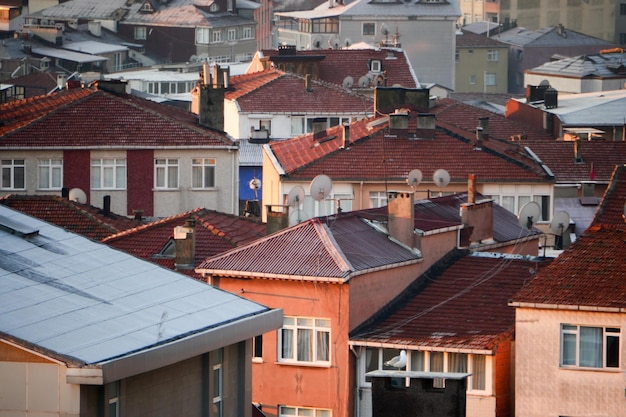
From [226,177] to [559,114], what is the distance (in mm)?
19314

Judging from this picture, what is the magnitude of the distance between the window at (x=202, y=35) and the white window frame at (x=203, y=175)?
76.2 m

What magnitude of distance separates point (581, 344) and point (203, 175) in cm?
2580

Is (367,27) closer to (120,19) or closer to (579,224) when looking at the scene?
(120,19)

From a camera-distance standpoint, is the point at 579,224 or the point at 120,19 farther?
the point at 120,19

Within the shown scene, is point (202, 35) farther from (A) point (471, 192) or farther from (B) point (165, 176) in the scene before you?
(A) point (471, 192)

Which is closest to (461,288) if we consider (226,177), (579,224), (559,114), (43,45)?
(579,224)

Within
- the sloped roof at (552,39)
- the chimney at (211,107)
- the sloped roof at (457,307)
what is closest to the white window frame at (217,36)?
the sloped roof at (552,39)

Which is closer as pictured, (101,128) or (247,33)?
(101,128)

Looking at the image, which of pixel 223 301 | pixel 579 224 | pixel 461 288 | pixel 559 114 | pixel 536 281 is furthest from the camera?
pixel 559 114

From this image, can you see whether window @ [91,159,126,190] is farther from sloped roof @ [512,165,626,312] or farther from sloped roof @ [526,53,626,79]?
sloped roof @ [526,53,626,79]

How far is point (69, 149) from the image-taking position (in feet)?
193

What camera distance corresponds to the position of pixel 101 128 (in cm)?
5941

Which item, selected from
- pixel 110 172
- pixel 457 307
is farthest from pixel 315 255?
pixel 110 172

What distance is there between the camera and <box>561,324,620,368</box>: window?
35156 millimetres
